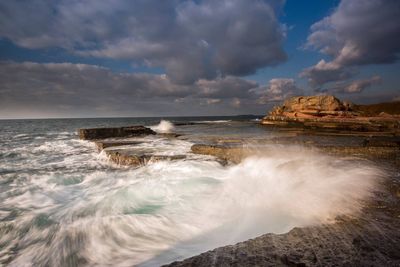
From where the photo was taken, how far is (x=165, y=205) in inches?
274

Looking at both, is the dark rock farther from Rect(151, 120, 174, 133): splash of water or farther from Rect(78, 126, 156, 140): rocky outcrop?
Rect(151, 120, 174, 133): splash of water

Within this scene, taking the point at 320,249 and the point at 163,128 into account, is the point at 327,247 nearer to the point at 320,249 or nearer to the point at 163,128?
the point at 320,249

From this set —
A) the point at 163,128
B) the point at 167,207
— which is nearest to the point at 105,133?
the point at 163,128

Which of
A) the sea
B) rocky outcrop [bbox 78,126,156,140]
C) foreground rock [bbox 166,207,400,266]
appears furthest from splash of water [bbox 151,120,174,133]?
foreground rock [bbox 166,207,400,266]

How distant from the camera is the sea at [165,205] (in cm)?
470

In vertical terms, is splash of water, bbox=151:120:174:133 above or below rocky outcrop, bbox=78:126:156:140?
below

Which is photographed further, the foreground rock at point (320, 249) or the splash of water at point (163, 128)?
the splash of water at point (163, 128)

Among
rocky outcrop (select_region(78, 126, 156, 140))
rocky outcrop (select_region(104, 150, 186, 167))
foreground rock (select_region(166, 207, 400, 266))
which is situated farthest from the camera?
rocky outcrop (select_region(78, 126, 156, 140))

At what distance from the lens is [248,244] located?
3426 millimetres

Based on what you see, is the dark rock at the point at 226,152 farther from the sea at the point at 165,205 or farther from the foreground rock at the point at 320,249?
the foreground rock at the point at 320,249

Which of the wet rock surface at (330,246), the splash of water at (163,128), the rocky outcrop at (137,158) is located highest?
the wet rock surface at (330,246)

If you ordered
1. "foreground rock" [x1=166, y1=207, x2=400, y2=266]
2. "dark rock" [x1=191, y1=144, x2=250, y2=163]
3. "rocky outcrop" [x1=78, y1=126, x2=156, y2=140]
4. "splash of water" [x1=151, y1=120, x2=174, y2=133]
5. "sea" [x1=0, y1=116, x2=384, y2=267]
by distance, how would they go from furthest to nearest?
"splash of water" [x1=151, y1=120, x2=174, y2=133] → "rocky outcrop" [x1=78, y1=126, x2=156, y2=140] → "dark rock" [x1=191, y1=144, x2=250, y2=163] → "sea" [x1=0, y1=116, x2=384, y2=267] → "foreground rock" [x1=166, y1=207, x2=400, y2=266]

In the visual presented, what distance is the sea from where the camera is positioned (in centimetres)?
470

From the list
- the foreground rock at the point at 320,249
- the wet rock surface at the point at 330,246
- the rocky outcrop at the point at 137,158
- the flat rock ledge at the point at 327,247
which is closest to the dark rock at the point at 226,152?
the rocky outcrop at the point at 137,158
